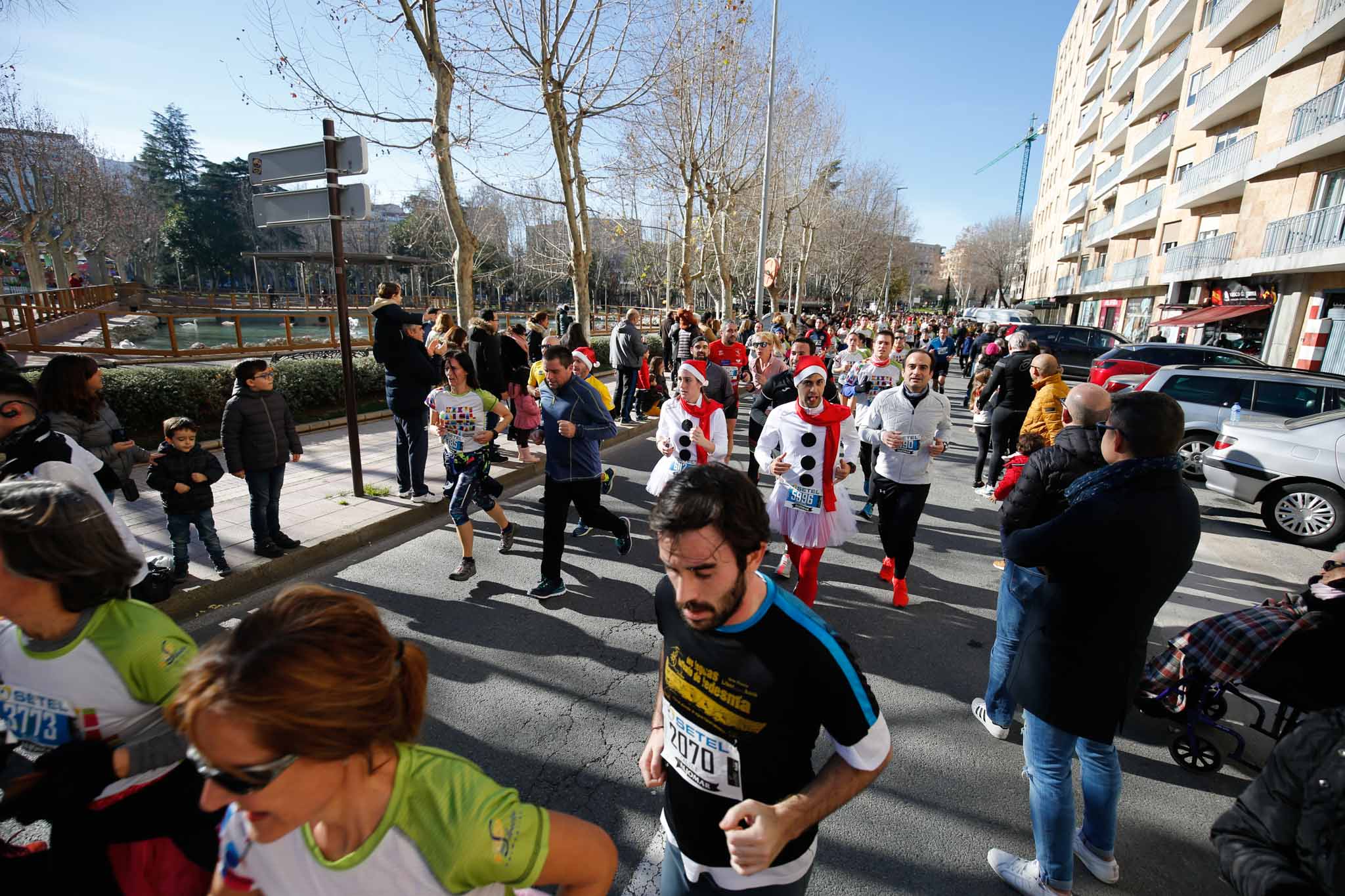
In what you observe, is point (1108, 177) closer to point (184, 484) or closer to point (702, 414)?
point (702, 414)

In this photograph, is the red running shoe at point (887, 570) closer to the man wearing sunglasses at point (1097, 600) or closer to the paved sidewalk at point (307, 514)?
the man wearing sunglasses at point (1097, 600)

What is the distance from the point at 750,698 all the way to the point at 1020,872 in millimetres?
1931

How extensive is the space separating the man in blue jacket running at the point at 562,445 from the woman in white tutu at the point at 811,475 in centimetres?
142

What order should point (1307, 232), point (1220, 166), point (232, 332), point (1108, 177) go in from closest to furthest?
1. point (1307, 232)
2. point (1220, 166)
3. point (232, 332)
4. point (1108, 177)

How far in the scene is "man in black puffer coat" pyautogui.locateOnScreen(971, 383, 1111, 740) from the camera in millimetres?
3002

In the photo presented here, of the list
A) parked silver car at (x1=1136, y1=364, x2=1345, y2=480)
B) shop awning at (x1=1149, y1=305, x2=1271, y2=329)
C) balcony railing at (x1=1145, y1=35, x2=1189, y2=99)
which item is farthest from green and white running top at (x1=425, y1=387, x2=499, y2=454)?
balcony railing at (x1=1145, y1=35, x2=1189, y2=99)

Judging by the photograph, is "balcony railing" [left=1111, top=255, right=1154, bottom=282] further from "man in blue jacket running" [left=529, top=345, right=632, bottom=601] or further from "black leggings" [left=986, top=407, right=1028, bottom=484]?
"man in blue jacket running" [left=529, top=345, right=632, bottom=601]

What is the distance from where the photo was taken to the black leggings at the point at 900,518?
4828mm

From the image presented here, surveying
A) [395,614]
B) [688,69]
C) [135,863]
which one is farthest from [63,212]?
[135,863]

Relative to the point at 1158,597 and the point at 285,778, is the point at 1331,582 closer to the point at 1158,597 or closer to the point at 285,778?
the point at 1158,597

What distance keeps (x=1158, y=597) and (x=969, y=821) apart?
56.7 inches

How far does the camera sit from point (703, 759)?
5.22 feet

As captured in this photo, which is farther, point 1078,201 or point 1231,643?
point 1078,201

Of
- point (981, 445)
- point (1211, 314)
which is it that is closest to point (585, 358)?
point (981, 445)
